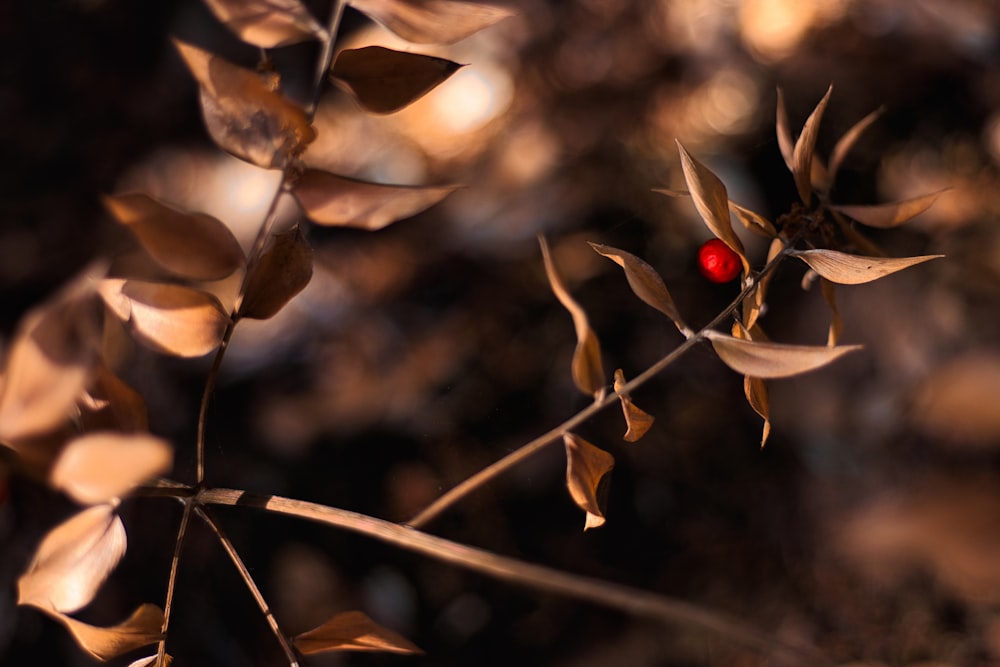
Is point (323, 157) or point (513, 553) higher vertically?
point (323, 157)

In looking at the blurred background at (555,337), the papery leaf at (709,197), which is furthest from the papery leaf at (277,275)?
the blurred background at (555,337)

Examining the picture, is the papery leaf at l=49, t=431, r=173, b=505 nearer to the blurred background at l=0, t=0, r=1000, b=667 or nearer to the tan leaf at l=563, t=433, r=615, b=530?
the tan leaf at l=563, t=433, r=615, b=530

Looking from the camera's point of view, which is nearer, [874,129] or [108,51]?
[874,129]

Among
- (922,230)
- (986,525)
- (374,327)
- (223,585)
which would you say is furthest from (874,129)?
(223,585)

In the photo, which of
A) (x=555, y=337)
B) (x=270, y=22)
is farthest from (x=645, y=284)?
(x=555, y=337)

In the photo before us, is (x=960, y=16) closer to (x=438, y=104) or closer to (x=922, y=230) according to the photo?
(x=922, y=230)

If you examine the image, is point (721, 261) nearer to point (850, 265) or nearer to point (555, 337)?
Result: point (850, 265)
